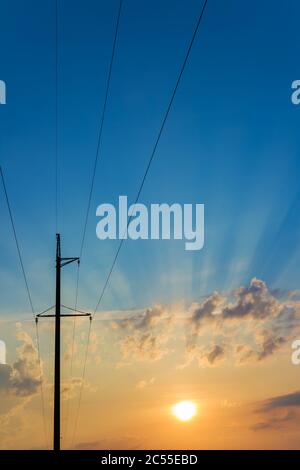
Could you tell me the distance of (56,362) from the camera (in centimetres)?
2916

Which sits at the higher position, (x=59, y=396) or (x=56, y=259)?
(x=56, y=259)
